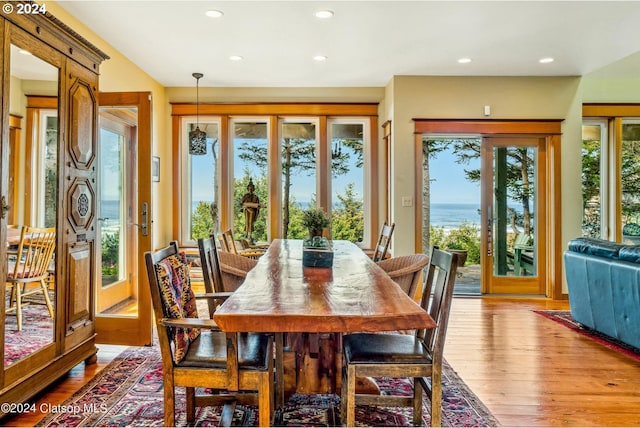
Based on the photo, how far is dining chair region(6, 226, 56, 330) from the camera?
6.83ft

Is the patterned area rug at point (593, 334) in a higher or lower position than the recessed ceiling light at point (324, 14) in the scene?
lower

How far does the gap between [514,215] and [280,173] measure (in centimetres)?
326

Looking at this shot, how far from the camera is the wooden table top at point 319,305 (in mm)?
1377

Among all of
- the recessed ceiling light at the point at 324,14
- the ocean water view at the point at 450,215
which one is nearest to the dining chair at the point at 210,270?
the recessed ceiling light at the point at 324,14

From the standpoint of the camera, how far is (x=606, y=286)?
3305mm

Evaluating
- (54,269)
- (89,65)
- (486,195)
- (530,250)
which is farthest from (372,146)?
(54,269)

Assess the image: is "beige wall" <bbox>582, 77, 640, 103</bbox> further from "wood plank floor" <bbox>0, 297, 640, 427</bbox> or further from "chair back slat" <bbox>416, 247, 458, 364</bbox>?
"chair back slat" <bbox>416, 247, 458, 364</bbox>

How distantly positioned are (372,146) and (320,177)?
87 centimetres

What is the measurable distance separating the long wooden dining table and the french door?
127 centimetres

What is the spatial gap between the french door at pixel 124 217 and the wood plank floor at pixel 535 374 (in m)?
0.25

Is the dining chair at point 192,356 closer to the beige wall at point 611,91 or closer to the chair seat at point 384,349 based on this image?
the chair seat at point 384,349

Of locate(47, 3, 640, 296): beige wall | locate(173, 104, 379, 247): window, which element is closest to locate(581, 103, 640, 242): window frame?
locate(47, 3, 640, 296): beige wall

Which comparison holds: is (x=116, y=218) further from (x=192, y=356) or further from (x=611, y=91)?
(x=611, y=91)

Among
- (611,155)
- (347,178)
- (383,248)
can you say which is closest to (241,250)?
(347,178)
